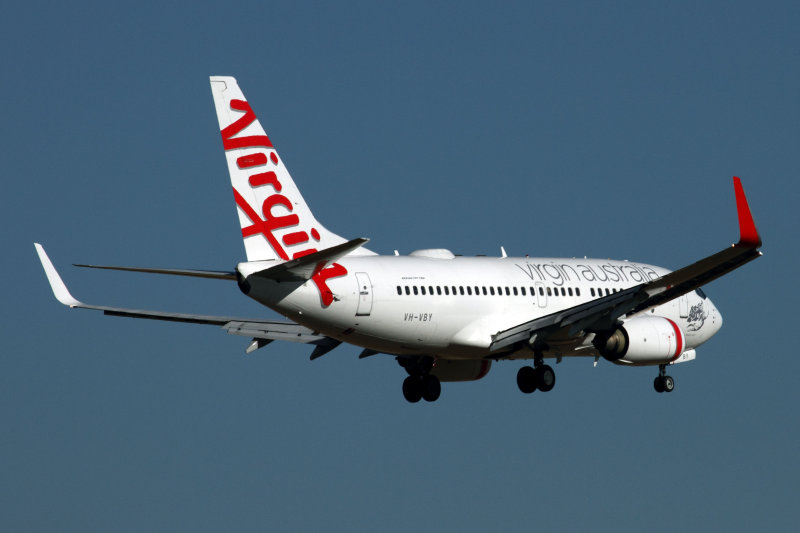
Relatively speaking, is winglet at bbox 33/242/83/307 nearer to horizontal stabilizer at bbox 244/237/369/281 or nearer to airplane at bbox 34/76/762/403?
airplane at bbox 34/76/762/403

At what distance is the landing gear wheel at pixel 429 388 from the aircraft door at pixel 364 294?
796 centimetres

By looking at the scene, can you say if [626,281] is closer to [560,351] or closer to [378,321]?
[560,351]

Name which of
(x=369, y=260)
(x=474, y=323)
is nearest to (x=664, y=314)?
(x=474, y=323)

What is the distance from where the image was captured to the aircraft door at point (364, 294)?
1690 inches

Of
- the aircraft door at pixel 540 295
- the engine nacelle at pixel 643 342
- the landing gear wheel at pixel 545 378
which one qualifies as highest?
the aircraft door at pixel 540 295

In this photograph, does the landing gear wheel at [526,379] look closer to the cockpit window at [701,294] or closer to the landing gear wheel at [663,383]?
the landing gear wheel at [663,383]

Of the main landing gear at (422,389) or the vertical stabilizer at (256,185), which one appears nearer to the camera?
the vertical stabilizer at (256,185)

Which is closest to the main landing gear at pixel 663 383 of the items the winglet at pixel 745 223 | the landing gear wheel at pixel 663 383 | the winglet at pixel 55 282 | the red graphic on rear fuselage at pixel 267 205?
the landing gear wheel at pixel 663 383

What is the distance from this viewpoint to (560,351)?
163ft

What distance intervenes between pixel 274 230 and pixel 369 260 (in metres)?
3.80

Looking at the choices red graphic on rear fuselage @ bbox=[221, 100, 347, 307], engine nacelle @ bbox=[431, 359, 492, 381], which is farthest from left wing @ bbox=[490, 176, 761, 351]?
red graphic on rear fuselage @ bbox=[221, 100, 347, 307]

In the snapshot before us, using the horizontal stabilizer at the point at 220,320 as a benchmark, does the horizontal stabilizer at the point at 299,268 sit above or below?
below

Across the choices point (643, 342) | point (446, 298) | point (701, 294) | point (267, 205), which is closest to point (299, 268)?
point (267, 205)

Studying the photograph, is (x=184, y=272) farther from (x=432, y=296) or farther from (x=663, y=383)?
(x=663, y=383)
